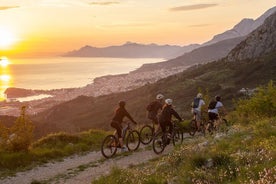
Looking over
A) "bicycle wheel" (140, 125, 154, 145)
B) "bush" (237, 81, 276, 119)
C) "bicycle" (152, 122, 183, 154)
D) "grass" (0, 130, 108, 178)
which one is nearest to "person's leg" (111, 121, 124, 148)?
"bicycle" (152, 122, 183, 154)

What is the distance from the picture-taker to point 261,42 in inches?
4619

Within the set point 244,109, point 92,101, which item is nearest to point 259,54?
point 92,101

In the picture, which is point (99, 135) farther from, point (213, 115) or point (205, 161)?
point (205, 161)

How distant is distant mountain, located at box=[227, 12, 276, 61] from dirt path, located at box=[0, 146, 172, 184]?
10478 centimetres

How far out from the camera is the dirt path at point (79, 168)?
536 inches

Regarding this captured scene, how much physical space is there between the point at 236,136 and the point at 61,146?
9.26 m

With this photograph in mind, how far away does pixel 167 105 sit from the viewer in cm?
1598

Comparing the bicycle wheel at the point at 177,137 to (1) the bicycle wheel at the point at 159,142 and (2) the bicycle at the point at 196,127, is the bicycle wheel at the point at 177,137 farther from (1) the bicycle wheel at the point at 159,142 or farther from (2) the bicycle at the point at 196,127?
(2) the bicycle at the point at 196,127

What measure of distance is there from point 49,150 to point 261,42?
10986cm

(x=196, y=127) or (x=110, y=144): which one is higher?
(x=110, y=144)

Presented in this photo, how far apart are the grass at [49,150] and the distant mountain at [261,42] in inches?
4023

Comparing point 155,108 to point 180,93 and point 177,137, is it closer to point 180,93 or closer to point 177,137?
point 177,137

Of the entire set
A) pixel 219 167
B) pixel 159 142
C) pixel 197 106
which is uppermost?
pixel 197 106

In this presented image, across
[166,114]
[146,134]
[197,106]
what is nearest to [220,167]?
[166,114]
